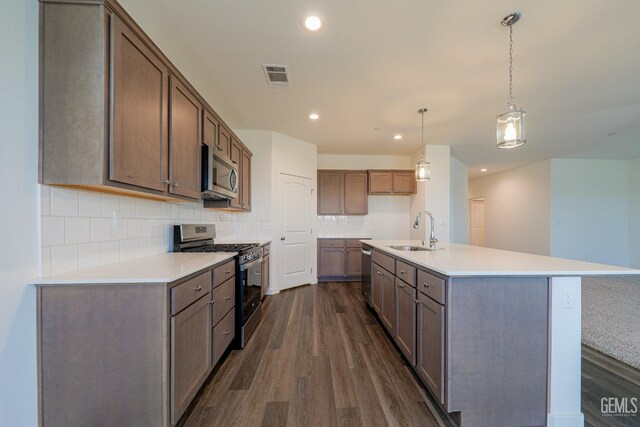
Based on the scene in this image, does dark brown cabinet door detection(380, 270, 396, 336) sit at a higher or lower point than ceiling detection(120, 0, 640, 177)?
lower

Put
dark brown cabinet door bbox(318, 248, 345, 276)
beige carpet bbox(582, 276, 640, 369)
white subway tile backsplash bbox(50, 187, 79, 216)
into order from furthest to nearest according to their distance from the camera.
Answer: dark brown cabinet door bbox(318, 248, 345, 276), beige carpet bbox(582, 276, 640, 369), white subway tile backsplash bbox(50, 187, 79, 216)

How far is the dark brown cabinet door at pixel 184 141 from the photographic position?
5.98 ft

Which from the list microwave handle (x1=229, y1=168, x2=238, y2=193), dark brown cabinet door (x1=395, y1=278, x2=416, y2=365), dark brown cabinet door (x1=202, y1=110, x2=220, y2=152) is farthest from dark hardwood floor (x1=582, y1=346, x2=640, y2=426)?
dark brown cabinet door (x1=202, y1=110, x2=220, y2=152)

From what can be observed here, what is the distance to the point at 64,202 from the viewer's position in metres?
1.35

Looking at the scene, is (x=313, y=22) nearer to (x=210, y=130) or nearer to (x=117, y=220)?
(x=210, y=130)

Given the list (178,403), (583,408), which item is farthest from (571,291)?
(178,403)

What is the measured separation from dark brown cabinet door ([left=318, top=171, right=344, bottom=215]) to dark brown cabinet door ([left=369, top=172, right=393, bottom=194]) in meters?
0.62

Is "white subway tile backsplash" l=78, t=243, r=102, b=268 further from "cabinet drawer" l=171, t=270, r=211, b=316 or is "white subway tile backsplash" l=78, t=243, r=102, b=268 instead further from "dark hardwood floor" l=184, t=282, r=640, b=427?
"dark hardwood floor" l=184, t=282, r=640, b=427

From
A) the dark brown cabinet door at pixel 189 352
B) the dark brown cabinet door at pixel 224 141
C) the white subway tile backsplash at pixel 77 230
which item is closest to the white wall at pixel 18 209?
the white subway tile backsplash at pixel 77 230

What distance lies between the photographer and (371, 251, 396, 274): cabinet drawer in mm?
2383

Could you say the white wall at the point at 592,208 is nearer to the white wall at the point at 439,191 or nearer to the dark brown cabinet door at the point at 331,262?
the white wall at the point at 439,191

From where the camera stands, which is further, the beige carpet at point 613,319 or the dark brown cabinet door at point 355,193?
the dark brown cabinet door at point 355,193

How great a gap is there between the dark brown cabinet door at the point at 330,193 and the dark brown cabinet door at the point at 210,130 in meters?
2.76

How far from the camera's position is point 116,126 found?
129 centimetres
